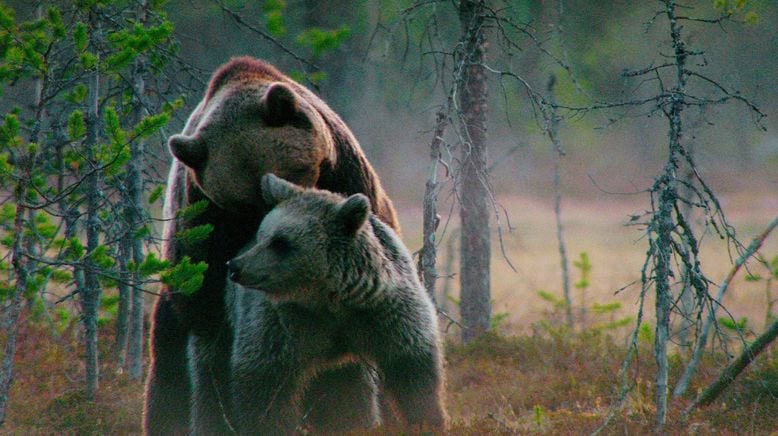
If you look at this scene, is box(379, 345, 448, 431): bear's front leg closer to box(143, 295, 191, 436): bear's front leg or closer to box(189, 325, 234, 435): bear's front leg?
box(189, 325, 234, 435): bear's front leg

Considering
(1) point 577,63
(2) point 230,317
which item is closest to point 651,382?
(2) point 230,317

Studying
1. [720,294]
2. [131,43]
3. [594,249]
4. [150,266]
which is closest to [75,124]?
[131,43]

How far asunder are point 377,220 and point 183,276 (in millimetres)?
1201

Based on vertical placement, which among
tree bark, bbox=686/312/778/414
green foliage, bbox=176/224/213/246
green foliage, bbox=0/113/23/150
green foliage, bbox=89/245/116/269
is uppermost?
green foliage, bbox=0/113/23/150

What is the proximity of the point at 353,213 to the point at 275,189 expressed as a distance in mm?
506

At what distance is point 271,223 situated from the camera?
183 inches

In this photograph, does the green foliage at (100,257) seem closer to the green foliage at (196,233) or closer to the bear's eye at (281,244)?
the green foliage at (196,233)

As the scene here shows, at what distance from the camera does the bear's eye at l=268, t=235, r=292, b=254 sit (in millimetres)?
4570

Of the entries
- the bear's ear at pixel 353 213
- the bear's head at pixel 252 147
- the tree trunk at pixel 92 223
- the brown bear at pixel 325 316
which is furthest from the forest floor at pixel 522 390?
the bear's head at pixel 252 147

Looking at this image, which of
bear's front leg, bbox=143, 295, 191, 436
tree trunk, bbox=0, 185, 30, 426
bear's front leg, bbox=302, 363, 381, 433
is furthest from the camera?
bear's front leg, bbox=143, 295, 191, 436

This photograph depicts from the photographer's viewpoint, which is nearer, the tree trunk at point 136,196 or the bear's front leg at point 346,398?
the bear's front leg at point 346,398

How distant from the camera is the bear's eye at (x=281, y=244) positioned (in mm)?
4570

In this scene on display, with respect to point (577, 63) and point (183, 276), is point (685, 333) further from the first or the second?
point (577, 63)

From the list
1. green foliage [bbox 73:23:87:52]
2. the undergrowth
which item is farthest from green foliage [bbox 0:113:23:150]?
the undergrowth
